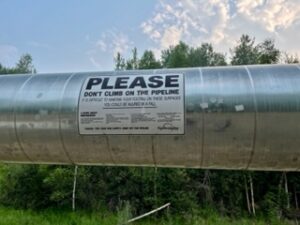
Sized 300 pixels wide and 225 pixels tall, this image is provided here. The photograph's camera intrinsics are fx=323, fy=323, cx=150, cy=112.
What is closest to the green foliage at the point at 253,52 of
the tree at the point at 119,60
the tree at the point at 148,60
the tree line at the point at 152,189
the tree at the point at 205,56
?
the tree at the point at 205,56

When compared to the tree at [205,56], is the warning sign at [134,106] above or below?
below

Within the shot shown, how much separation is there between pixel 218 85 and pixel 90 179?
9.33 m

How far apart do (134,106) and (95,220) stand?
7.83 m

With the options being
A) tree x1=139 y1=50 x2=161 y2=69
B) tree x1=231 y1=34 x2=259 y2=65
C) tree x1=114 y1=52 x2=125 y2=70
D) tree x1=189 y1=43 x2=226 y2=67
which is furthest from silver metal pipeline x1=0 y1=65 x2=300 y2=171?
tree x1=114 y1=52 x2=125 y2=70

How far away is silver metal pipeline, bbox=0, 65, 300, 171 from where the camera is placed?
200 centimetres

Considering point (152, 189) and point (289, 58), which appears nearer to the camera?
point (152, 189)


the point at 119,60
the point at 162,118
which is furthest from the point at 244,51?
the point at 162,118

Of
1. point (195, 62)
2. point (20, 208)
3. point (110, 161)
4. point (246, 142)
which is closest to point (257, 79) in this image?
point (246, 142)

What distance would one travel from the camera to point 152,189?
10203 mm

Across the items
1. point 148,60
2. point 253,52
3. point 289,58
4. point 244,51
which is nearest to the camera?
point 289,58

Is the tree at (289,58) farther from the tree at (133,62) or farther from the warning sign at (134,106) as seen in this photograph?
the warning sign at (134,106)

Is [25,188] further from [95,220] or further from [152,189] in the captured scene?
[152,189]

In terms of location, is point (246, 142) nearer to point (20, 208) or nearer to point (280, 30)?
point (280, 30)

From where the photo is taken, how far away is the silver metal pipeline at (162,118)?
200cm
